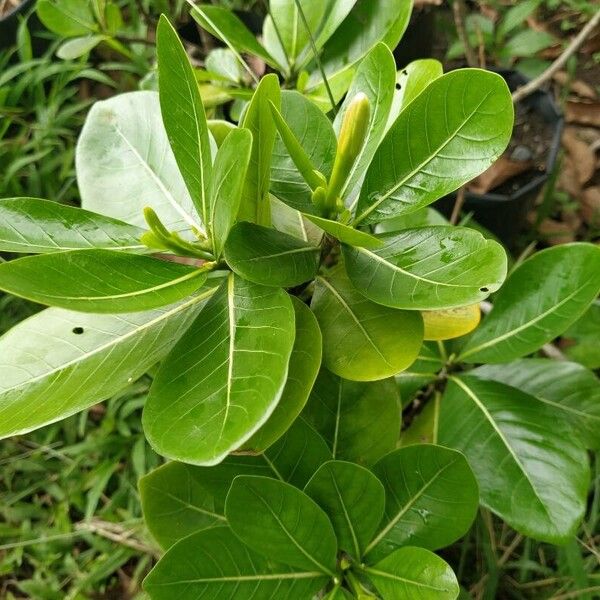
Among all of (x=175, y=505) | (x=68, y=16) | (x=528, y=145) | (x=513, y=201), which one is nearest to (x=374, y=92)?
(x=175, y=505)

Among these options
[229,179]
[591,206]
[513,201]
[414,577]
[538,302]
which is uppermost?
[229,179]

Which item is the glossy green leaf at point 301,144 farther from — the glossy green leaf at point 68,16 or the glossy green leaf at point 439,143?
the glossy green leaf at point 68,16

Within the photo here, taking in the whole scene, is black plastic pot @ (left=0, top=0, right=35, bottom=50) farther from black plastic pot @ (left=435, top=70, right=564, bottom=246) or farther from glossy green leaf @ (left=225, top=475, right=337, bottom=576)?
glossy green leaf @ (left=225, top=475, right=337, bottom=576)

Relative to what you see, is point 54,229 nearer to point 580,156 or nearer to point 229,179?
point 229,179

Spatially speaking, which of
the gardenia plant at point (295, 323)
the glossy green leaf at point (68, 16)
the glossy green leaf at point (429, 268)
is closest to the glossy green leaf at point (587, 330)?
the gardenia plant at point (295, 323)

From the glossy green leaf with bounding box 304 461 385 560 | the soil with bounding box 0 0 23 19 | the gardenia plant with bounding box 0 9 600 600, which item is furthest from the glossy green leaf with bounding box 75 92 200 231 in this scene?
the soil with bounding box 0 0 23 19

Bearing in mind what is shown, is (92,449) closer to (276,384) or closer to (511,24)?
(276,384)

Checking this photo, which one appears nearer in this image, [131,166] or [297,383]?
[297,383]
